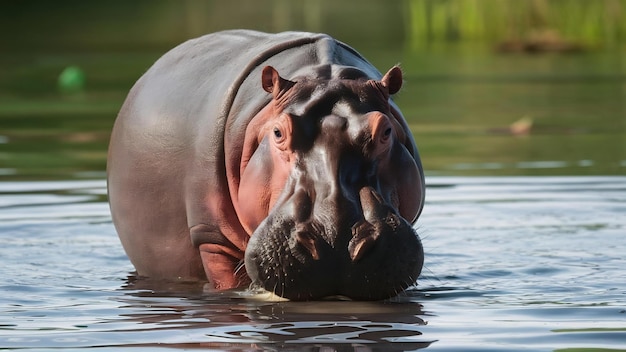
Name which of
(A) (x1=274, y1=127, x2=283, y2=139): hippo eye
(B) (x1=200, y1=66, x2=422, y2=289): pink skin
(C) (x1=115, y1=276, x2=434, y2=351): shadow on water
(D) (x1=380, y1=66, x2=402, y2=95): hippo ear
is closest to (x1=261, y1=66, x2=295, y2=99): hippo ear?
(B) (x1=200, y1=66, x2=422, y2=289): pink skin

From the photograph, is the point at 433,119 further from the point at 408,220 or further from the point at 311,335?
the point at 311,335

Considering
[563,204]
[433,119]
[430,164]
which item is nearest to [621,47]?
[433,119]

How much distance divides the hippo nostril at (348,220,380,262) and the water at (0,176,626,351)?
0.24 m

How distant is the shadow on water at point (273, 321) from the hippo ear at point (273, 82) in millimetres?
786

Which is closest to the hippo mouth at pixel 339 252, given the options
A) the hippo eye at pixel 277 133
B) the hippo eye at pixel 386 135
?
the hippo eye at pixel 386 135

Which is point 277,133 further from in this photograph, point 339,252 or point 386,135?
point 339,252

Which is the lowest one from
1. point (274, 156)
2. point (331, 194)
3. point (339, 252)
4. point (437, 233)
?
point (437, 233)

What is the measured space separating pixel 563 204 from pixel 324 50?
294 cm

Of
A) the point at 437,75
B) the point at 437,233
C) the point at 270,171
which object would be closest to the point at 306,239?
the point at 270,171

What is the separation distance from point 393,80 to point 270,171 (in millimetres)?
582

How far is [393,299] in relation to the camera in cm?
532

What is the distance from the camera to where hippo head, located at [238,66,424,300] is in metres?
4.80

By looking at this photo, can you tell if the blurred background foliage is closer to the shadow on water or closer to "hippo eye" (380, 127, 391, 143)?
the shadow on water

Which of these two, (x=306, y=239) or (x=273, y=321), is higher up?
(x=306, y=239)
